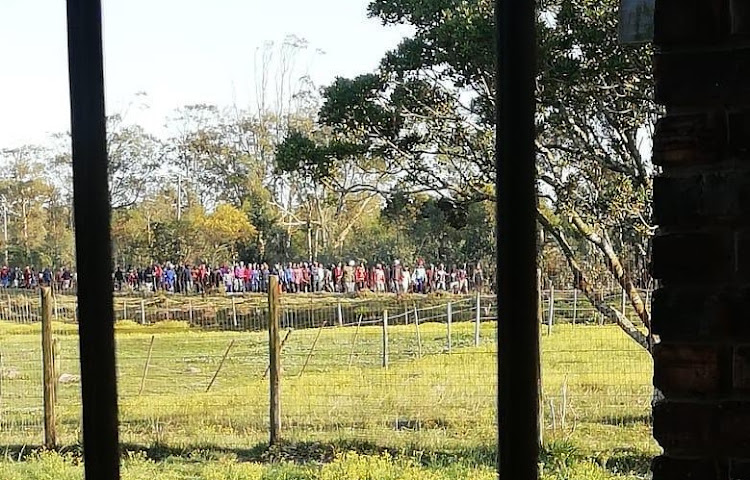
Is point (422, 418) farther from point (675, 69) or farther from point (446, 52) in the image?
point (675, 69)

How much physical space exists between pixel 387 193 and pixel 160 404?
2.04ft

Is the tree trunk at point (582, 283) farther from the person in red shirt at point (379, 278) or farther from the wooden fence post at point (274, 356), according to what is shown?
the wooden fence post at point (274, 356)

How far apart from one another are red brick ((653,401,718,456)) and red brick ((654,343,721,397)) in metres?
0.02

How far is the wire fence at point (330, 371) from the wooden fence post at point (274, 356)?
1 cm

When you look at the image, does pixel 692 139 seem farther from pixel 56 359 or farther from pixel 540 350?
pixel 56 359

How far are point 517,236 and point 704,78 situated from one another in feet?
1.61

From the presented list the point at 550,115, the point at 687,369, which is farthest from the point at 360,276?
the point at 687,369

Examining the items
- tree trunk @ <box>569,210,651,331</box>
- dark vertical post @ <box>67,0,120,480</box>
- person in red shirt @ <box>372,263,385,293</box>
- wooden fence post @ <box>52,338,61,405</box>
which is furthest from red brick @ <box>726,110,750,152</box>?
wooden fence post @ <box>52,338,61,405</box>

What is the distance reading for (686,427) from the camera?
1.17 meters

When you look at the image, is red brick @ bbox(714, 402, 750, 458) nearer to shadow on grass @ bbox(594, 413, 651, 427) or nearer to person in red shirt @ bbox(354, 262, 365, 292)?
shadow on grass @ bbox(594, 413, 651, 427)

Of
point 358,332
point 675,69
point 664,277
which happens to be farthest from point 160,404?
point 675,69

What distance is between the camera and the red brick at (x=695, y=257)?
3.83 feet

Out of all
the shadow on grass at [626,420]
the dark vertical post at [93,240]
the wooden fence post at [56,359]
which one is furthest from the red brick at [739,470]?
the wooden fence post at [56,359]

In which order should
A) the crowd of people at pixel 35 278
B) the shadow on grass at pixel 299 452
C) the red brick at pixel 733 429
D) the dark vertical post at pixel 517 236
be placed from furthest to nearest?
the crowd of people at pixel 35 278 < the shadow on grass at pixel 299 452 < the dark vertical post at pixel 517 236 < the red brick at pixel 733 429
